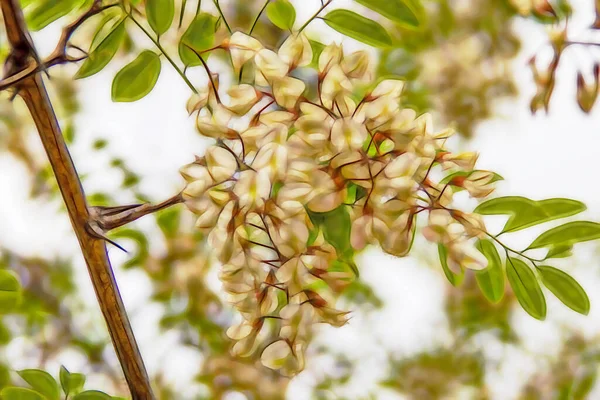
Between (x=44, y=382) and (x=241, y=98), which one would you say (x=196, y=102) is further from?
(x=44, y=382)

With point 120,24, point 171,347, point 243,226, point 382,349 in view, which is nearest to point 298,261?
point 243,226

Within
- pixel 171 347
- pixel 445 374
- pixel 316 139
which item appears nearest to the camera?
pixel 316 139

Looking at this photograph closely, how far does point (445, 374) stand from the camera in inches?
35.4

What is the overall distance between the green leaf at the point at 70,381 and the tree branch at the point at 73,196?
6cm

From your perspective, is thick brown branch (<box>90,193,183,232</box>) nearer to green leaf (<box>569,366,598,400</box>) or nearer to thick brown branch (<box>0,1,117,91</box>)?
thick brown branch (<box>0,1,117,91</box>)

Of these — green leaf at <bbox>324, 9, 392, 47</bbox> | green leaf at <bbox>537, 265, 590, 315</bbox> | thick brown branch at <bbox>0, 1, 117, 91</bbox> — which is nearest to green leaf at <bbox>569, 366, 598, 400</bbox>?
green leaf at <bbox>537, 265, 590, 315</bbox>

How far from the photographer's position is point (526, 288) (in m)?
0.33

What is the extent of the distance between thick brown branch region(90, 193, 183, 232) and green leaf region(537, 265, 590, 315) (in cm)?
19

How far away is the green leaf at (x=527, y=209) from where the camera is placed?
32 centimetres

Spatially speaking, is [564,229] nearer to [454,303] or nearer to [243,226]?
[243,226]

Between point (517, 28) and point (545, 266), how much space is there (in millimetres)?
656

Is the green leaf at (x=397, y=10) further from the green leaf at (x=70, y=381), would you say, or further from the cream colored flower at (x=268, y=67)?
the green leaf at (x=70, y=381)

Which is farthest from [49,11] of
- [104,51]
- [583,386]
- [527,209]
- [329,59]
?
[583,386]

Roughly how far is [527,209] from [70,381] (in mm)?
247
